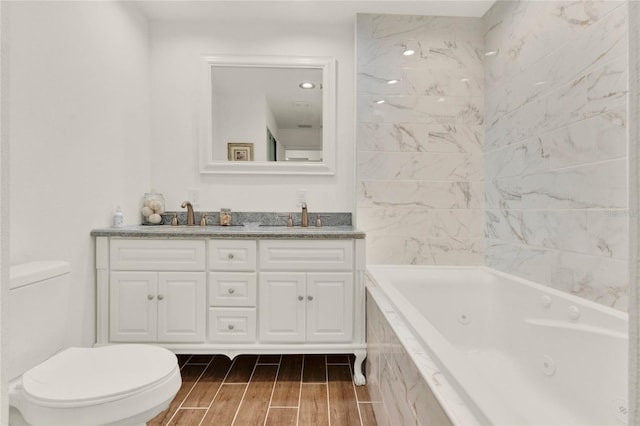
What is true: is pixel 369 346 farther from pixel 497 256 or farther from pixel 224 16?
pixel 224 16

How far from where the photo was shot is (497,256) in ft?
7.18

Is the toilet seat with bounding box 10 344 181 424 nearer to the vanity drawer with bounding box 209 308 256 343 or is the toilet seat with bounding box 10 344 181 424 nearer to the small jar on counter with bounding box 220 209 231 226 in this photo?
the vanity drawer with bounding box 209 308 256 343

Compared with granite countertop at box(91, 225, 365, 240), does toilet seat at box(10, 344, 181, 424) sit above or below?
below

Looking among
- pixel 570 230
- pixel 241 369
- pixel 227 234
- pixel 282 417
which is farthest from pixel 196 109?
pixel 570 230

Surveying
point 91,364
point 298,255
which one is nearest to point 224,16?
point 298,255

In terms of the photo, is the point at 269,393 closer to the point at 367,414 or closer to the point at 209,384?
the point at 209,384

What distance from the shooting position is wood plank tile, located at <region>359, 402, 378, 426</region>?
157 centimetres

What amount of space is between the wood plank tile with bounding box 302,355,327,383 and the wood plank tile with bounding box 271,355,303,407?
37 mm

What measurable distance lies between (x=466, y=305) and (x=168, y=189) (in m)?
2.15

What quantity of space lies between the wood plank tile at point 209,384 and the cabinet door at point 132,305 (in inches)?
14.7

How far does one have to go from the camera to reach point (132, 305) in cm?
189

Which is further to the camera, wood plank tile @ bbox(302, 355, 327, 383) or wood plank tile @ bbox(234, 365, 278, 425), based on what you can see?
wood plank tile @ bbox(302, 355, 327, 383)

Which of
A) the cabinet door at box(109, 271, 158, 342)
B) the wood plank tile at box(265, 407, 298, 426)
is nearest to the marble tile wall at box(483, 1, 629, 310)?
the wood plank tile at box(265, 407, 298, 426)

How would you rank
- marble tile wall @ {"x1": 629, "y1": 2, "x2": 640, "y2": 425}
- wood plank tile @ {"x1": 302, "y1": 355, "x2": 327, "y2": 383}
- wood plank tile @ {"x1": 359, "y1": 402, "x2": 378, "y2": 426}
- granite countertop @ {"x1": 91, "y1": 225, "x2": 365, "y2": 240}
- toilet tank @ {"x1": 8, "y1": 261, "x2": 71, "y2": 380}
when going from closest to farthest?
1. marble tile wall @ {"x1": 629, "y1": 2, "x2": 640, "y2": 425}
2. toilet tank @ {"x1": 8, "y1": 261, "x2": 71, "y2": 380}
3. wood plank tile @ {"x1": 359, "y1": 402, "x2": 378, "y2": 426}
4. granite countertop @ {"x1": 91, "y1": 225, "x2": 365, "y2": 240}
5. wood plank tile @ {"x1": 302, "y1": 355, "x2": 327, "y2": 383}
